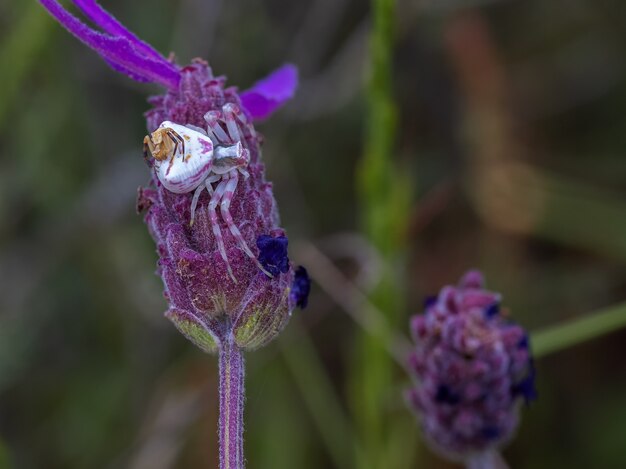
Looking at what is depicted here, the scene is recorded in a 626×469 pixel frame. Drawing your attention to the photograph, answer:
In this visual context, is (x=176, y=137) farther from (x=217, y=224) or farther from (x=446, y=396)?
(x=446, y=396)

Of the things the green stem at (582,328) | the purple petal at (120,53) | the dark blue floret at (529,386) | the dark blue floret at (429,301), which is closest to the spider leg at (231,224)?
the purple petal at (120,53)

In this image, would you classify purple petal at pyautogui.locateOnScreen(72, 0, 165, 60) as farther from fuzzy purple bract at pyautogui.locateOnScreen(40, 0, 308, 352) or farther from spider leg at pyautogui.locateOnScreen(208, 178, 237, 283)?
spider leg at pyautogui.locateOnScreen(208, 178, 237, 283)

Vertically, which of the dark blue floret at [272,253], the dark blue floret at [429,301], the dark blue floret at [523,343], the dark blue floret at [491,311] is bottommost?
the dark blue floret at [523,343]

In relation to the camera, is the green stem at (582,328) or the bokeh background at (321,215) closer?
the green stem at (582,328)

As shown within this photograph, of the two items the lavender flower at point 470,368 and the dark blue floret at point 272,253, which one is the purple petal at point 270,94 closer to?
the dark blue floret at point 272,253

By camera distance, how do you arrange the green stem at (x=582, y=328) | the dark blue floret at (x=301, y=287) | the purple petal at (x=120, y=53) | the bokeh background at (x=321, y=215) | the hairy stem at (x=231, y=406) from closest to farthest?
the hairy stem at (x=231, y=406), the purple petal at (x=120, y=53), the dark blue floret at (x=301, y=287), the green stem at (x=582, y=328), the bokeh background at (x=321, y=215)

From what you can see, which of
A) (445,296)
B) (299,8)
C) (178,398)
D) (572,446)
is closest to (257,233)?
(445,296)

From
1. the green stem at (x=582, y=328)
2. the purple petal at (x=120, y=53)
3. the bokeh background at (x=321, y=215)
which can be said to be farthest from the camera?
the bokeh background at (x=321, y=215)
